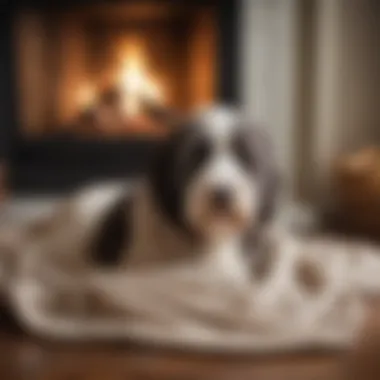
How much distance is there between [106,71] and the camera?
113 inches

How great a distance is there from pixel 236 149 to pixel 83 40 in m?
1.31

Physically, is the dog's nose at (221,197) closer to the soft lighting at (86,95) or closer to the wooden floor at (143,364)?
the wooden floor at (143,364)

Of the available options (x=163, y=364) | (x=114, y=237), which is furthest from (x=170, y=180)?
(x=163, y=364)

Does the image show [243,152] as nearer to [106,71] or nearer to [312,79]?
[312,79]

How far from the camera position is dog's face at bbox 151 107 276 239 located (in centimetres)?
167

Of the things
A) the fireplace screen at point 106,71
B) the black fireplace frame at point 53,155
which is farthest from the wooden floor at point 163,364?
the fireplace screen at point 106,71

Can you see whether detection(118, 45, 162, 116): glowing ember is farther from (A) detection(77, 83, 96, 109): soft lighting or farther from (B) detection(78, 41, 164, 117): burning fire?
(A) detection(77, 83, 96, 109): soft lighting

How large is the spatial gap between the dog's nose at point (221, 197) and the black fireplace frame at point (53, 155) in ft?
3.80

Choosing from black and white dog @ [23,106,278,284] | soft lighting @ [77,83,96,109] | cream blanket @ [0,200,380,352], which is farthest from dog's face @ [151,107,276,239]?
soft lighting @ [77,83,96,109]

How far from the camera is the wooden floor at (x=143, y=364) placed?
4.70ft

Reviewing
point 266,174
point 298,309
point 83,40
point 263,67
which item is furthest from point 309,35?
point 298,309

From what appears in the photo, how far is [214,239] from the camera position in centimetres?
174

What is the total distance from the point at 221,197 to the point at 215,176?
0.14 ft

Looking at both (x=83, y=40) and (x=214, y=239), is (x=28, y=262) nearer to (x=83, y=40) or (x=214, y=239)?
(x=214, y=239)
